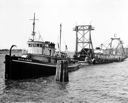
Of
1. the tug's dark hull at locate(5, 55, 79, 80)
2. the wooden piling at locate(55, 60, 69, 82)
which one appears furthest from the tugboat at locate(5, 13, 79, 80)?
the wooden piling at locate(55, 60, 69, 82)

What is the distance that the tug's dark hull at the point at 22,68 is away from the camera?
114 ft

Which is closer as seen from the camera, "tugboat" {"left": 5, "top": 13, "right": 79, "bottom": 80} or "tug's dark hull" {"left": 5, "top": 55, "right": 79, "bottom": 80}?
"tug's dark hull" {"left": 5, "top": 55, "right": 79, "bottom": 80}

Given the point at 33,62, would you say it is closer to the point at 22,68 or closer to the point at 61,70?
the point at 22,68

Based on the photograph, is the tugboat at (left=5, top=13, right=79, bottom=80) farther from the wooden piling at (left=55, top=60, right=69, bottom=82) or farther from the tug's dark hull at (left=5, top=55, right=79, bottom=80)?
the wooden piling at (left=55, top=60, right=69, bottom=82)

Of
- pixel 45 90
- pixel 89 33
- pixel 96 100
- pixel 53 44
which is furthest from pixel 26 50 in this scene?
pixel 89 33

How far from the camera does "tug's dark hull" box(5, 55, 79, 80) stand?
3484cm

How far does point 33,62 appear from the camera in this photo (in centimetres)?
3722

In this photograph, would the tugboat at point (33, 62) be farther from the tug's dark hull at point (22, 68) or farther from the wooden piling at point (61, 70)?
the wooden piling at point (61, 70)

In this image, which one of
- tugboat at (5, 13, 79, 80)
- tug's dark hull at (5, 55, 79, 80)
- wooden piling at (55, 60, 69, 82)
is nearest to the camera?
wooden piling at (55, 60, 69, 82)

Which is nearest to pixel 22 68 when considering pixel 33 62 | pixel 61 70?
pixel 33 62

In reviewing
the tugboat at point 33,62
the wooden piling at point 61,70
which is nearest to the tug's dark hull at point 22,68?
the tugboat at point 33,62

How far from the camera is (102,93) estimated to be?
26781mm

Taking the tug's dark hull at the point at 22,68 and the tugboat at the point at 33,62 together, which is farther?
the tugboat at the point at 33,62

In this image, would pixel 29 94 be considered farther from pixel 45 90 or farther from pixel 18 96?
pixel 45 90
